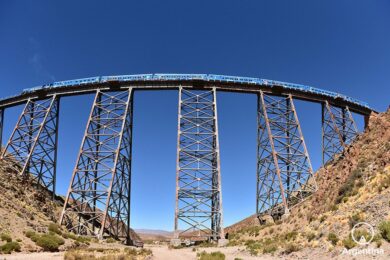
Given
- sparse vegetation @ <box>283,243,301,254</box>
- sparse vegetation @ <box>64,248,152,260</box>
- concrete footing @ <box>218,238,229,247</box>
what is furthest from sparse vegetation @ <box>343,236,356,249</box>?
concrete footing @ <box>218,238,229,247</box>

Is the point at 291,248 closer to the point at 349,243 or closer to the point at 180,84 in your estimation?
the point at 349,243

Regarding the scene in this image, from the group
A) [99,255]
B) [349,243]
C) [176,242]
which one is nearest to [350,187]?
[349,243]

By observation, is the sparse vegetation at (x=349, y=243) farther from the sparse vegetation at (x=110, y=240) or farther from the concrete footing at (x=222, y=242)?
the sparse vegetation at (x=110, y=240)

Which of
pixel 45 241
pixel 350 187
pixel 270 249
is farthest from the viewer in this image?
pixel 45 241

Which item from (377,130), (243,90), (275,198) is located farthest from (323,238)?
(243,90)

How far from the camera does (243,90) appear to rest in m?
31.5

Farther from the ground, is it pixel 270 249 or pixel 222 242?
pixel 222 242

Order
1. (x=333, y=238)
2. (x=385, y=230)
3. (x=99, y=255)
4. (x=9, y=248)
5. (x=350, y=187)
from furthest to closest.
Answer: (x=350, y=187), (x=99, y=255), (x=9, y=248), (x=333, y=238), (x=385, y=230)

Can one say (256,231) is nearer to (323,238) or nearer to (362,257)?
(323,238)

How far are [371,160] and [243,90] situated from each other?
15.9 m

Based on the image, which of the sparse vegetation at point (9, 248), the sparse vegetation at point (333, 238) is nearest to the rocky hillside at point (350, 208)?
the sparse vegetation at point (333, 238)

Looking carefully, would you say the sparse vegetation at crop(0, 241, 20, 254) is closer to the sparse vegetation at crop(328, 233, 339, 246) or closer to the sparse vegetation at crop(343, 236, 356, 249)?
the sparse vegetation at crop(328, 233, 339, 246)

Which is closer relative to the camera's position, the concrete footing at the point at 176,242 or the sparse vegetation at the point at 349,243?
the sparse vegetation at the point at 349,243

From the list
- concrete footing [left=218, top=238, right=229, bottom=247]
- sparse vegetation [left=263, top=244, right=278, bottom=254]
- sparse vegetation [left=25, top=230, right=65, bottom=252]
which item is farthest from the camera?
concrete footing [left=218, top=238, right=229, bottom=247]
